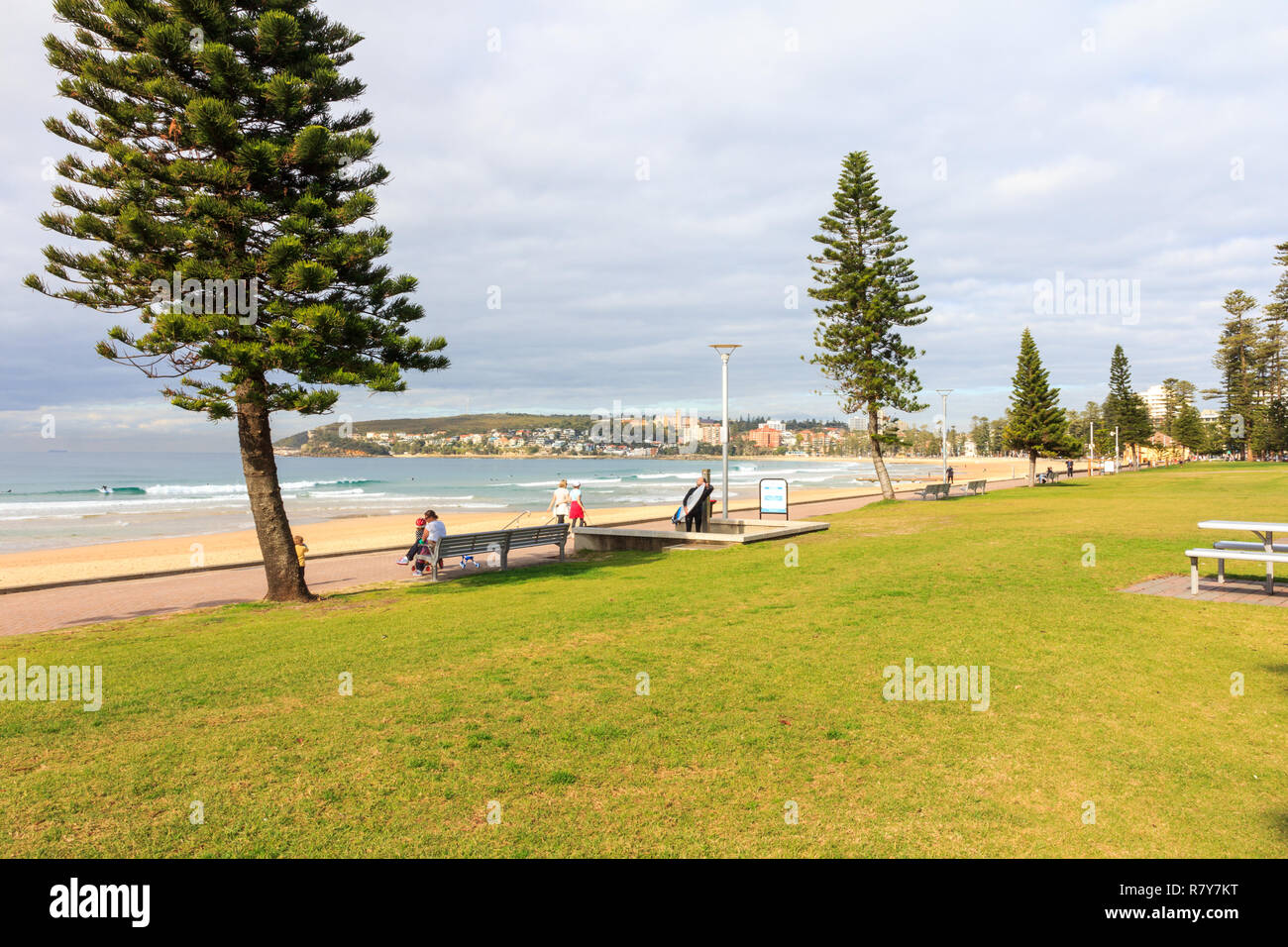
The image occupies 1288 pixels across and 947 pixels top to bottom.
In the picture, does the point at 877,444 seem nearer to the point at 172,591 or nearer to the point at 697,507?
the point at 697,507

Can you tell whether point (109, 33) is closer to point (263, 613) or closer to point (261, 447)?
point (261, 447)

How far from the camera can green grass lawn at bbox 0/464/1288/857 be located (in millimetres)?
3287

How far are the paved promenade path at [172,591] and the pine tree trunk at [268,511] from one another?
41.7 inches

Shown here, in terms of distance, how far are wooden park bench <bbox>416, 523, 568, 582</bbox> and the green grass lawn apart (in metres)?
4.12

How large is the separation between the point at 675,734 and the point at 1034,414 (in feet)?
150

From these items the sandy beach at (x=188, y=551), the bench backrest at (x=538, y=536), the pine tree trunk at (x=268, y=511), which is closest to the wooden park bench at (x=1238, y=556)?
the bench backrest at (x=538, y=536)

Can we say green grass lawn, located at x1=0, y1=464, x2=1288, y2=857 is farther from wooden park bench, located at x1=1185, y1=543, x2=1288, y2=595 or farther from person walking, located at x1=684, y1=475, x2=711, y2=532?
person walking, located at x1=684, y1=475, x2=711, y2=532

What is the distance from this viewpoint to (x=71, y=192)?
964 cm

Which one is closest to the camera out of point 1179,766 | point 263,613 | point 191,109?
point 1179,766

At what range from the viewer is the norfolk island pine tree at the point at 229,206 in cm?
928

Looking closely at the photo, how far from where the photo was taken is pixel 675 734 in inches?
175

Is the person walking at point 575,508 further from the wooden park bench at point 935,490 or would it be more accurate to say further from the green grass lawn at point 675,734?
the wooden park bench at point 935,490
